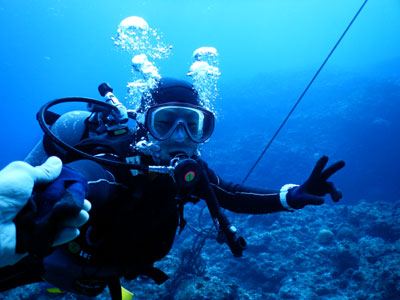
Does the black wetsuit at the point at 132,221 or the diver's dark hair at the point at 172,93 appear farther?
the diver's dark hair at the point at 172,93

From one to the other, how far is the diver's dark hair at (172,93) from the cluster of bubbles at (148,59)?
558 mm

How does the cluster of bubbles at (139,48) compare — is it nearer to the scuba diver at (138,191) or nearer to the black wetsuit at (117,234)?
the scuba diver at (138,191)

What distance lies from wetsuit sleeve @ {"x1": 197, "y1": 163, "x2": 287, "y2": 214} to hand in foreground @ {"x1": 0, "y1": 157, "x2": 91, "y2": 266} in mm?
1923

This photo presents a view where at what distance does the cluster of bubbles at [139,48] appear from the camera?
368 centimetres

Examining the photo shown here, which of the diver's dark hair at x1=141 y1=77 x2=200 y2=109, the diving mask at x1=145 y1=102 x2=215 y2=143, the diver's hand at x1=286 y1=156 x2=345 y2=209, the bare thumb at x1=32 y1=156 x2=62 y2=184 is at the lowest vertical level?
the diver's hand at x1=286 y1=156 x2=345 y2=209

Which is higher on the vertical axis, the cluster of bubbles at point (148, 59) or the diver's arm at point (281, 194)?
the cluster of bubbles at point (148, 59)

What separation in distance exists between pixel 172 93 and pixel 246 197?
1.54 m

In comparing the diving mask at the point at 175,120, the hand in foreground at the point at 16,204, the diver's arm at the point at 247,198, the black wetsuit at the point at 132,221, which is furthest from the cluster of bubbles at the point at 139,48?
the hand in foreground at the point at 16,204

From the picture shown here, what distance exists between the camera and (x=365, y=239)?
9055 millimetres

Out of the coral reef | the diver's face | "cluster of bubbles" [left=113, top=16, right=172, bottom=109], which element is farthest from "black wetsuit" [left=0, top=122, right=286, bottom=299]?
the coral reef

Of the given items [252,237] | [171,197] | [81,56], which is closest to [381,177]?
[252,237]

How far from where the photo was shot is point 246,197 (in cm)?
288

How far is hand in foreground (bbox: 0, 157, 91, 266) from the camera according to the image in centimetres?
77

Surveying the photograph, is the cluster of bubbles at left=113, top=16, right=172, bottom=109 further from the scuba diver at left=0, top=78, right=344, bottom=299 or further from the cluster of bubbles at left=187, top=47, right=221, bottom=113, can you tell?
the scuba diver at left=0, top=78, right=344, bottom=299
